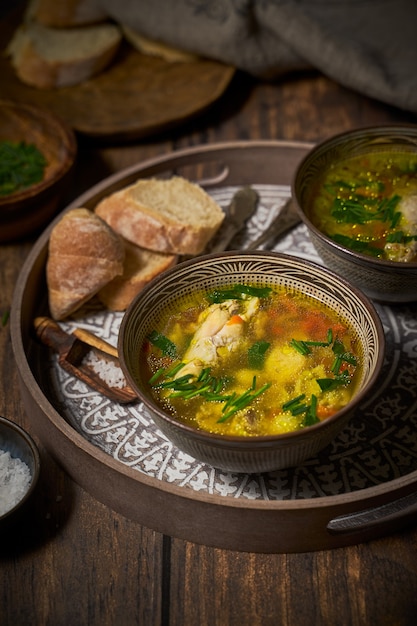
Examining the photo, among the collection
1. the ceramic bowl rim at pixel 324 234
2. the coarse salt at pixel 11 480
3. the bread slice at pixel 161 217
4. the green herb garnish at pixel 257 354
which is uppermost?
the ceramic bowl rim at pixel 324 234

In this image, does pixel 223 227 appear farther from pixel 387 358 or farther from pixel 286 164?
pixel 387 358

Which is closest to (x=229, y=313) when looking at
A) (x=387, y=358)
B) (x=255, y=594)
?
(x=387, y=358)

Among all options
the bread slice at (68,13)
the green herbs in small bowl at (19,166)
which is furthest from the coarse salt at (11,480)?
the bread slice at (68,13)

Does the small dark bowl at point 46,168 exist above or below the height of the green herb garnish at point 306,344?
below

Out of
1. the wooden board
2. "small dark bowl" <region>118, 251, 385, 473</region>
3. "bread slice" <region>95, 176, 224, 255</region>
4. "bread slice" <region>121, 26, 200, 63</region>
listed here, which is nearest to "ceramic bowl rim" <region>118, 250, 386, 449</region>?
"small dark bowl" <region>118, 251, 385, 473</region>

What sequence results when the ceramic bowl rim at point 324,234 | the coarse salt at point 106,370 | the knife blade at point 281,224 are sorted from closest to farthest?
the ceramic bowl rim at point 324,234 → the coarse salt at point 106,370 → the knife blade at point 281,224

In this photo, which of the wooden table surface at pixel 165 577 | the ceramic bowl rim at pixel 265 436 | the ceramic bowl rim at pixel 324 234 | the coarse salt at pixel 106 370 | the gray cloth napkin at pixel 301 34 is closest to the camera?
the ceramic bowl rim at pixel 265 436

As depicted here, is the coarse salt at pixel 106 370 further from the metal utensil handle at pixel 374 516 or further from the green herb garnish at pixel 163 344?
the metal utensil handle at pixel 374 516
